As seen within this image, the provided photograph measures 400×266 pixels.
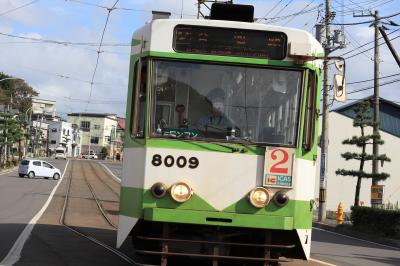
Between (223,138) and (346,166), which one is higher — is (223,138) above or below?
above

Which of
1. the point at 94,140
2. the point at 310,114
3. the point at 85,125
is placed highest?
the point at 85,125

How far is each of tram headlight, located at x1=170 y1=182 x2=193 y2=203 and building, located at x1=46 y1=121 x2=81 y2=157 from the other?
140545 mm

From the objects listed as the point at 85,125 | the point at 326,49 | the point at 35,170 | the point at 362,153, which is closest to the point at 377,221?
the point at 362,153

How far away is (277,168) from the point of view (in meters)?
7.65

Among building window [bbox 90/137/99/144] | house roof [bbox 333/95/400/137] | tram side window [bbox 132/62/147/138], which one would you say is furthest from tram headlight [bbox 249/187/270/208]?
building window [bbox 90/137/99/144]

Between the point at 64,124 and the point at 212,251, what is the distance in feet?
491

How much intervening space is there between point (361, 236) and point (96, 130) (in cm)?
14187

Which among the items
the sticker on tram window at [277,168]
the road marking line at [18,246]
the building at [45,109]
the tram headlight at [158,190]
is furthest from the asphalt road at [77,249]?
the building at [45,109]

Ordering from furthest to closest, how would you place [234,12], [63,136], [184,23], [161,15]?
[63,136] → [234,12] → [161,15] → [184,23]

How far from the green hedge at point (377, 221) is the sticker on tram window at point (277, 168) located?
617 inches

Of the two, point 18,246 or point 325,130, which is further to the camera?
point 325,130

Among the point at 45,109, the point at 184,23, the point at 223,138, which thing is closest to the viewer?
the point at 223,138

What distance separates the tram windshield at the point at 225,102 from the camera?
305 inches

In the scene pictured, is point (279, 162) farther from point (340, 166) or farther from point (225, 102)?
point (340, 166)
